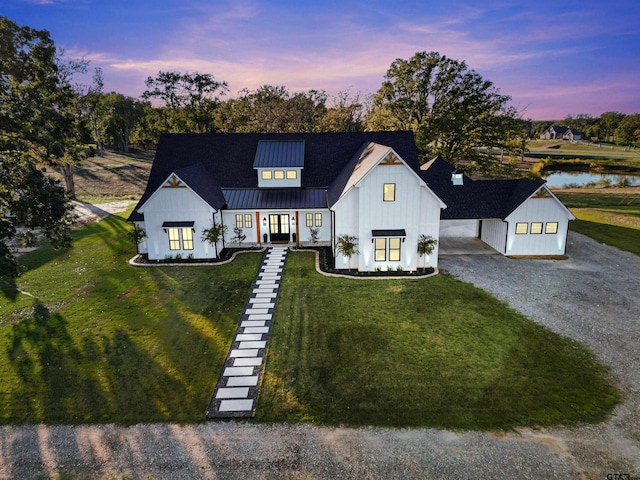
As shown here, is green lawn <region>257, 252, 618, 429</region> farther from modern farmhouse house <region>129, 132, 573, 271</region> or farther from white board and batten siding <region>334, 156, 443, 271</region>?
modern farmhouse house <region>129, 132, 573, 271</region>

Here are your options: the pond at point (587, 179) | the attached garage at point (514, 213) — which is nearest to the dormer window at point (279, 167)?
the attached garage at point (514, 213)

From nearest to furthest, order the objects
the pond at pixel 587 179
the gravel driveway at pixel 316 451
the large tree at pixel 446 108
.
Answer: the gravel driveway at pixel 316 451 < the large tree at pixel 446 108 < the pond at pixel 587 179

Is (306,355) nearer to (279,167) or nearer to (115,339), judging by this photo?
(115,339)

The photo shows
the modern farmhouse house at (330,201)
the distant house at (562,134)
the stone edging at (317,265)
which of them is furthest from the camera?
the distant house at (562,134)

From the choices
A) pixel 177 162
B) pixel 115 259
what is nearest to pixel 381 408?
pixel 115 259

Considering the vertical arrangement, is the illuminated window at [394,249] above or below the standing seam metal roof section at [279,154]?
below

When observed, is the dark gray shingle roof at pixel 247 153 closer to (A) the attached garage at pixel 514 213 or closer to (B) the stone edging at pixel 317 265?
(A) the attached garage at pixel 514 213

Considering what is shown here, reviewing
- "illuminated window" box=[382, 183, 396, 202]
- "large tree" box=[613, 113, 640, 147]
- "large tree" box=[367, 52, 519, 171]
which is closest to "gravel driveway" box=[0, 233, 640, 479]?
"illuminated window" box=[382, 183, 396, 202]
